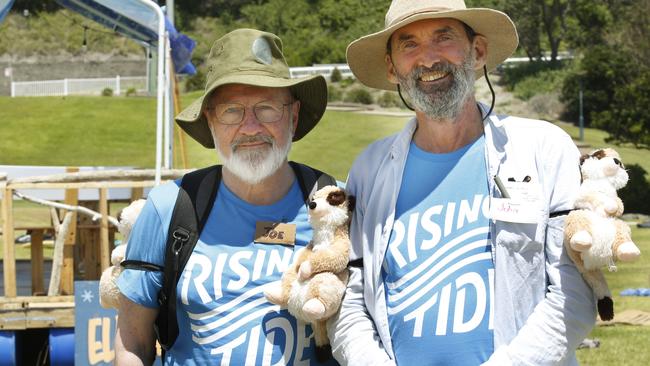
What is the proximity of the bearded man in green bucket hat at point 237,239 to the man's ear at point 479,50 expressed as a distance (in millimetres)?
548

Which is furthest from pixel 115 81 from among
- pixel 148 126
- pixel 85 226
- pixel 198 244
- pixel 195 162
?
pixel 198 244

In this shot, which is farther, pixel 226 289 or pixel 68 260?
pixel 68 260

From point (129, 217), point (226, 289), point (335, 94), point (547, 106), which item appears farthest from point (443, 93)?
point (335, 94)

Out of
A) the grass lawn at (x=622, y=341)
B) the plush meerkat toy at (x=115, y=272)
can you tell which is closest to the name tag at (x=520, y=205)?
the plush meerkat toy at (x=115, y=272)

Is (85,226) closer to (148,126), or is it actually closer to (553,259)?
(553,259)

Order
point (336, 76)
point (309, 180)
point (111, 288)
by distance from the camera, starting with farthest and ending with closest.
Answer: point (336, 76) → point (111, 288) → point (309, 180)

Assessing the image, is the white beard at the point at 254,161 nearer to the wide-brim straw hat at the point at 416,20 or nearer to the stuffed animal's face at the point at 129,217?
the wide-brim straw hat at the point at 416,20

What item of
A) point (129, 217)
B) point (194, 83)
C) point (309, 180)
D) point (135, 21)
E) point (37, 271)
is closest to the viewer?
point (309, 180)

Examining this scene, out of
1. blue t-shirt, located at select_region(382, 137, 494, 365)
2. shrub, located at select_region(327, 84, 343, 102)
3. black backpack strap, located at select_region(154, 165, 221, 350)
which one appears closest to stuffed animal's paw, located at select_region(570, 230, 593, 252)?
blue t-shirt, located at select_region(382, 137, 494, 365)

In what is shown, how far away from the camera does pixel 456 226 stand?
269cm

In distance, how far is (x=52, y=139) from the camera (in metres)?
34.2

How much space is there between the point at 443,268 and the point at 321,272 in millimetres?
376

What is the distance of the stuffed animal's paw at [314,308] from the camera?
2.78 metres

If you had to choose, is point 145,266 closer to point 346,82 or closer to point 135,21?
point 135,21
